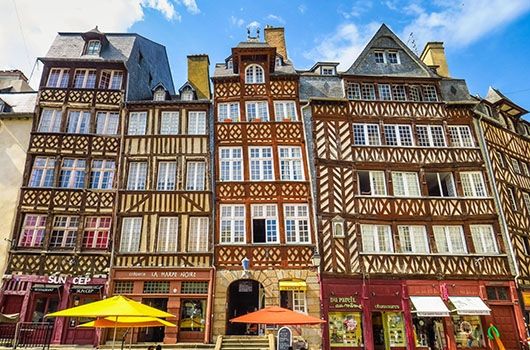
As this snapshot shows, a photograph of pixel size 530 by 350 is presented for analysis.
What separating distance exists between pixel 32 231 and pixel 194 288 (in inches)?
262

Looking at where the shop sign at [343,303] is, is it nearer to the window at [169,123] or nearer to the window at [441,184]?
the window at [441,184]

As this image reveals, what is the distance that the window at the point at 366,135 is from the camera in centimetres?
1614

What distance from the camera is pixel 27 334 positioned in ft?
42.2

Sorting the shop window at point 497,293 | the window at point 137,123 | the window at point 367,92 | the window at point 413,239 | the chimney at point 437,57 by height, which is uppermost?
the chimney at point 437,57

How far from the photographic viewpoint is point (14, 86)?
1964cm

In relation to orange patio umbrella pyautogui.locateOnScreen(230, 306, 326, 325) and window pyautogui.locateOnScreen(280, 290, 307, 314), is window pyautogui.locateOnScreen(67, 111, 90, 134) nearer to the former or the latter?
window pyautogui.locateOnScreen(280, 290, 307, 314)

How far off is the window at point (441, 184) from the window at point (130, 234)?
39.9 ft

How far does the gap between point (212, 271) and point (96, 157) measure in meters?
6.84

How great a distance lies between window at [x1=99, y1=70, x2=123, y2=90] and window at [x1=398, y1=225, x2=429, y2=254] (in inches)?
536

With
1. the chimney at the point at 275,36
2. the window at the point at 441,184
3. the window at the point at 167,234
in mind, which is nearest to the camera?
the window at the point at 167,234

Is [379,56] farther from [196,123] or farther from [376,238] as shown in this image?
[196,123]

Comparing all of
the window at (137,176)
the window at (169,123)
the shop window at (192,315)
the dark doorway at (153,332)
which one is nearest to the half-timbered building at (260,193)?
the shop window at (192,315)

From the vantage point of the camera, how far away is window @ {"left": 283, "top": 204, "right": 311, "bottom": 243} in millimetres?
14500

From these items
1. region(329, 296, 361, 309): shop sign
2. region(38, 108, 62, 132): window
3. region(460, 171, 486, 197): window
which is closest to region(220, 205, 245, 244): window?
region(329, 296, 361, 309): shop sign
